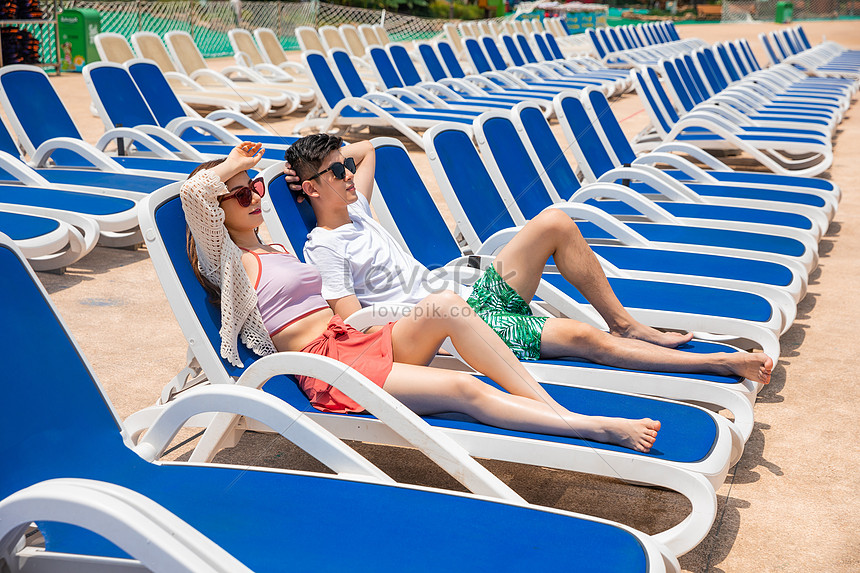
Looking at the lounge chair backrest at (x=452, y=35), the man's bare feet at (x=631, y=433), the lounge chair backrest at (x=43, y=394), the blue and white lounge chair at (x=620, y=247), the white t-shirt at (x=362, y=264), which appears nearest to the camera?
the lounge chair backrest at (x=43, y=394)

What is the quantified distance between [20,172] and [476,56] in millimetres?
9049

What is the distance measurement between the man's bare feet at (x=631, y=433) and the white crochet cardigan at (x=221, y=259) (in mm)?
1127

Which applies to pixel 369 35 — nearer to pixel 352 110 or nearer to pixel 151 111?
pixel 352 110

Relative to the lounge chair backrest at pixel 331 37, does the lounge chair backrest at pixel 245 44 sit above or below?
above

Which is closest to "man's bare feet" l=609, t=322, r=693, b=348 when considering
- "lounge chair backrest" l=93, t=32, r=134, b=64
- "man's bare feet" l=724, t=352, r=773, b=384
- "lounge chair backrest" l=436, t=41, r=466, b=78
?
"man's bare feet" l=724, t=352, r=773, b=384

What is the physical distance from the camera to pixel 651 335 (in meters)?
2.99

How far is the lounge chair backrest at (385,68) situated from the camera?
10.1 metres

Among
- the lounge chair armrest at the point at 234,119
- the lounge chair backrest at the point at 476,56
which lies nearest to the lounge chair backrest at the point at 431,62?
the lounge chair backrest at the point at 476,56

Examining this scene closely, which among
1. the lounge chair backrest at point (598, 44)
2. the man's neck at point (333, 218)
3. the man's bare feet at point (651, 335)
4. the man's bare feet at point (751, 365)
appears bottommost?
the lounge chair backrest at point (598, 44)

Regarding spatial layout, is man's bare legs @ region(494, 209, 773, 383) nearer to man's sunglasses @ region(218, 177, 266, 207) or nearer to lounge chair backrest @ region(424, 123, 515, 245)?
man's sunglasses @ region(218, 177, 266, 207)

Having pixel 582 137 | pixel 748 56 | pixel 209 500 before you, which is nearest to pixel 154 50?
pixel 582 137

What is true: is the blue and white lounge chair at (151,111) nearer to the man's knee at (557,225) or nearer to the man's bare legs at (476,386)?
the man's knee at (557,225)

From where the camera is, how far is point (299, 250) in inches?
124

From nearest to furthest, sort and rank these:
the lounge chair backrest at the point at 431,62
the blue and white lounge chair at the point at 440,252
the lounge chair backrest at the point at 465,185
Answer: the blue and white lounge chair at the point at 440,252 < the lounge chair backrest at the point at 465,185 < the lounge chair backrest at the point at 431,62
